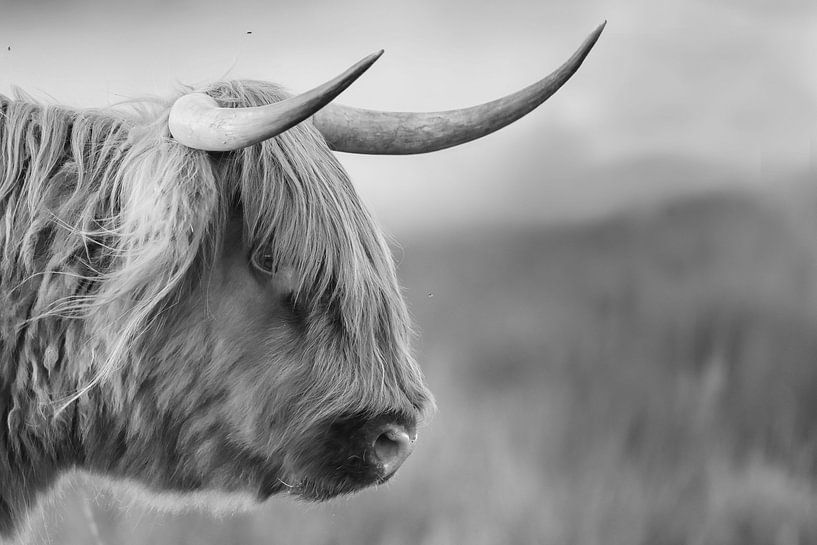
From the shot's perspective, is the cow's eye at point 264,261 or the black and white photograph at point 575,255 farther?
the black and white photograph at point 575,255

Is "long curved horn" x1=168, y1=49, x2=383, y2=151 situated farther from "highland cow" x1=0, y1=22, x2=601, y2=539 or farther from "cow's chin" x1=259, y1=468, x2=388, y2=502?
"cow's chin" x1=259, y1=468, x2=388, y2=502

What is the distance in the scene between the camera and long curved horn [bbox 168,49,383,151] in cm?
143

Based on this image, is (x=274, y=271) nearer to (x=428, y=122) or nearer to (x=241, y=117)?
(x=241, y=117)

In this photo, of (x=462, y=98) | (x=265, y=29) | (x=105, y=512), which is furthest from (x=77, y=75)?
(x=105, y=512)

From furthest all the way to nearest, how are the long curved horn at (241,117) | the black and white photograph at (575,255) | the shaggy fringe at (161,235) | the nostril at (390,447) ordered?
1. the black and white photograph at (575,255)
2. the nostril at (390,447)
3. the shaggy fringe at (161,235)
4. the long curved horn at (241,117)

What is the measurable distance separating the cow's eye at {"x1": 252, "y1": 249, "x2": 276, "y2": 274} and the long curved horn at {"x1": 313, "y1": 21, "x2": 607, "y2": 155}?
0.38m

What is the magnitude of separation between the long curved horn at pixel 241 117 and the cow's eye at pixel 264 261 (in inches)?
9.8

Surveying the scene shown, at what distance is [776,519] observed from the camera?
3.65 meters

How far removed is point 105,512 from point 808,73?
3345mm

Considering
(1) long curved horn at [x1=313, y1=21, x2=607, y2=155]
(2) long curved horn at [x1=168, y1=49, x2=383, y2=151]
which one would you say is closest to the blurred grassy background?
(1) long curved horn at [x1=313, y1=21, x2=607, y2=155]

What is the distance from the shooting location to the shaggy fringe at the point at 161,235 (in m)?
1.80

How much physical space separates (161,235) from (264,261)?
0.75 ft

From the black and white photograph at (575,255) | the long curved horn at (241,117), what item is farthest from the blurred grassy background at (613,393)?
the long curved horn at (241,117)

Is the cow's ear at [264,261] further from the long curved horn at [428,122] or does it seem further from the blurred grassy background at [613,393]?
the blurred grassy background at [613,393]
